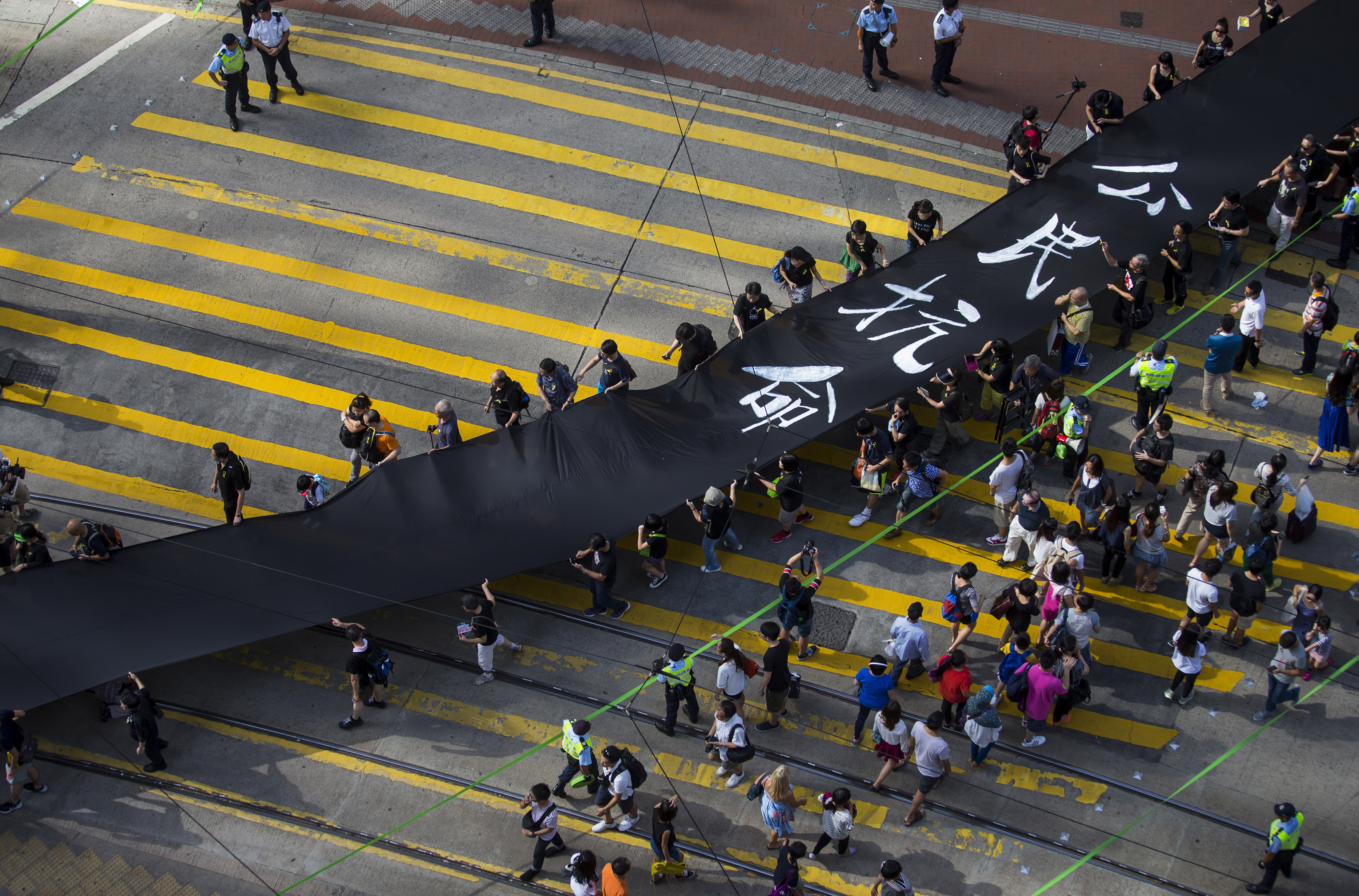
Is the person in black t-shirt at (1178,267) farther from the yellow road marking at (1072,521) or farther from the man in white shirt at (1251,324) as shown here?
the yellow road marking at (1072,521)

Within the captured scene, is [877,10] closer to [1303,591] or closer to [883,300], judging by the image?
[883,300]

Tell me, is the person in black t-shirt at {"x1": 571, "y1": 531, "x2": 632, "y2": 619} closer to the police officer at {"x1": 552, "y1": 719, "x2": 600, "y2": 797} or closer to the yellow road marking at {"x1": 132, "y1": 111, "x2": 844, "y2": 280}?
the police officer at {"x1": 552, "y1": 719, "x2": 600, "y2": 797}

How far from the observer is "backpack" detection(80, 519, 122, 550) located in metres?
13.4

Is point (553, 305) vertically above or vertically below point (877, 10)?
below

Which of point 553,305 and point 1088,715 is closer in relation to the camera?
point 1088,715

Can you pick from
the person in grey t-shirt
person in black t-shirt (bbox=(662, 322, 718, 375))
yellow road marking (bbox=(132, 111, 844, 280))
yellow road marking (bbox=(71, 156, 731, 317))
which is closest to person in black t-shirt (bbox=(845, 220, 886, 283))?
yellow road marking (bbox=(132, 111, 844, 280))

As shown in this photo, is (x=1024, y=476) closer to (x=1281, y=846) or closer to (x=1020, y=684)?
(x=1020, y=684)

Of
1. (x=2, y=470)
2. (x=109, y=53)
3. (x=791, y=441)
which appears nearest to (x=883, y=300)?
(x=791, y=441)

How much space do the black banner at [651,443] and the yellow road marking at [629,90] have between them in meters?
2.50

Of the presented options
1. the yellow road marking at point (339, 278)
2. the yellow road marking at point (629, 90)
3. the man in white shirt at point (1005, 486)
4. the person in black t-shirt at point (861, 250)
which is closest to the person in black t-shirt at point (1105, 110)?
the yellow road marking at point (629, 90)

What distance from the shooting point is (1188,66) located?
19500 mm

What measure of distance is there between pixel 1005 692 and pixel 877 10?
429 inches

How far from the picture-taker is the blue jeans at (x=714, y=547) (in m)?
14.0

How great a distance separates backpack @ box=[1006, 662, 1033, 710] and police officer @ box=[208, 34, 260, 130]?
13691 mm
